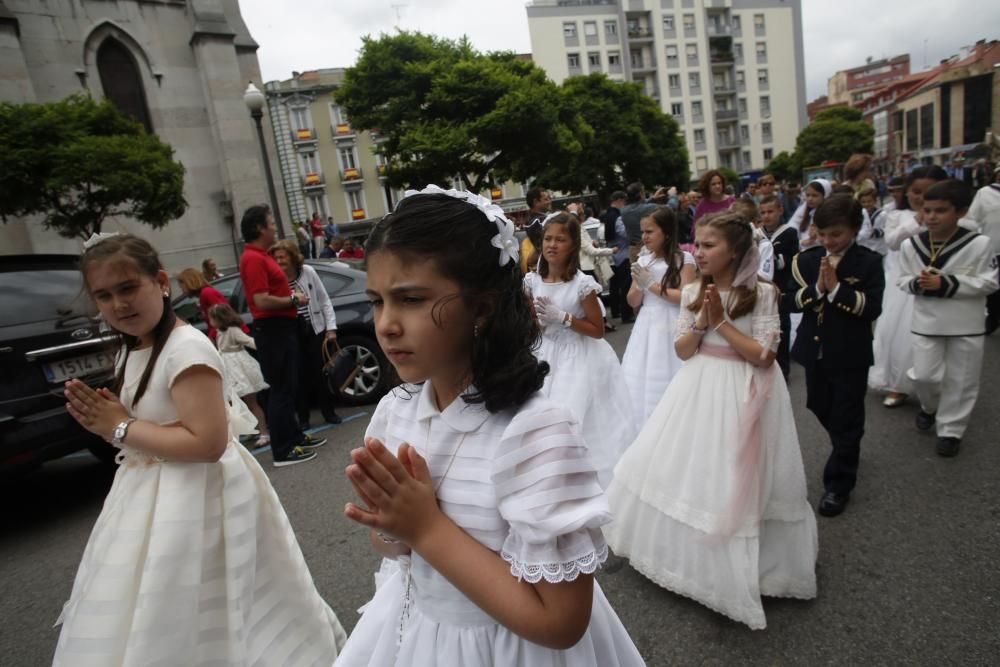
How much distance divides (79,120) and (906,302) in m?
14.6

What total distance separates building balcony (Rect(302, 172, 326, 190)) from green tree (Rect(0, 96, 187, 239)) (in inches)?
1226

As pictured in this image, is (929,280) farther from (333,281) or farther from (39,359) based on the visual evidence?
(39,359)

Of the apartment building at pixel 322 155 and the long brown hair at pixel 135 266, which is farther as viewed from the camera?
the apartment building at pixel 322 155

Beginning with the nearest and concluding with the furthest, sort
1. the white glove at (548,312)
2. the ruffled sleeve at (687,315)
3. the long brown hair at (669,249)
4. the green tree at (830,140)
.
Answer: the ruffled sleeve at (687,315)
the white glove at (548,312)
the long brown hair at (669,249)
the green tree at (830,140)

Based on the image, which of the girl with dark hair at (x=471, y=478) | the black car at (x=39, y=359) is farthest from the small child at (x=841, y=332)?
the black car at (x=39, y=359)

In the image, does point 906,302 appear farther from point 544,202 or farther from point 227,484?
point 227,484

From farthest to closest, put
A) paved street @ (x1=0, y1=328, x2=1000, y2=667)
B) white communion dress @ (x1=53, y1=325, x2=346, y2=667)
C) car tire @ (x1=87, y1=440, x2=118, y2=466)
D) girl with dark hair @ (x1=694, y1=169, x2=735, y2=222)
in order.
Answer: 1. girl with dark hair @ (x1=694, y1=169, x2=735, y2=222)
2. car tire @ (x1=87, y1=440, x2=118, y2=466)
3. paved street @ (x1=0, y1=328, x2=1000, y2=667)
4. white communion dress @ (x1=53, y1=325, x2=346, y2=667)

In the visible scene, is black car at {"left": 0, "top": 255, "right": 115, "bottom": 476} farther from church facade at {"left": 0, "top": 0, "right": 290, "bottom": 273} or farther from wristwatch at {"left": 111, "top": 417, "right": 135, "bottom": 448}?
church facade at {"left": 0, "top": 0, "right": 290, "bottom": 273}

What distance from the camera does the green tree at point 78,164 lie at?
1079 cm

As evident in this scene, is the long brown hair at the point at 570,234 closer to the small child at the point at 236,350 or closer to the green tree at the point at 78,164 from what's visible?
the small child at the point at 236,350

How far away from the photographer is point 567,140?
25.1 m

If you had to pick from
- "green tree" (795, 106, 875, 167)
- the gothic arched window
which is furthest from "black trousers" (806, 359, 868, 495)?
"green tree" (795, 106, 875, 167)

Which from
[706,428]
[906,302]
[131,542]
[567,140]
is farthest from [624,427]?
[567,140]

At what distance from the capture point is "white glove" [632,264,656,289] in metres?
4.48
